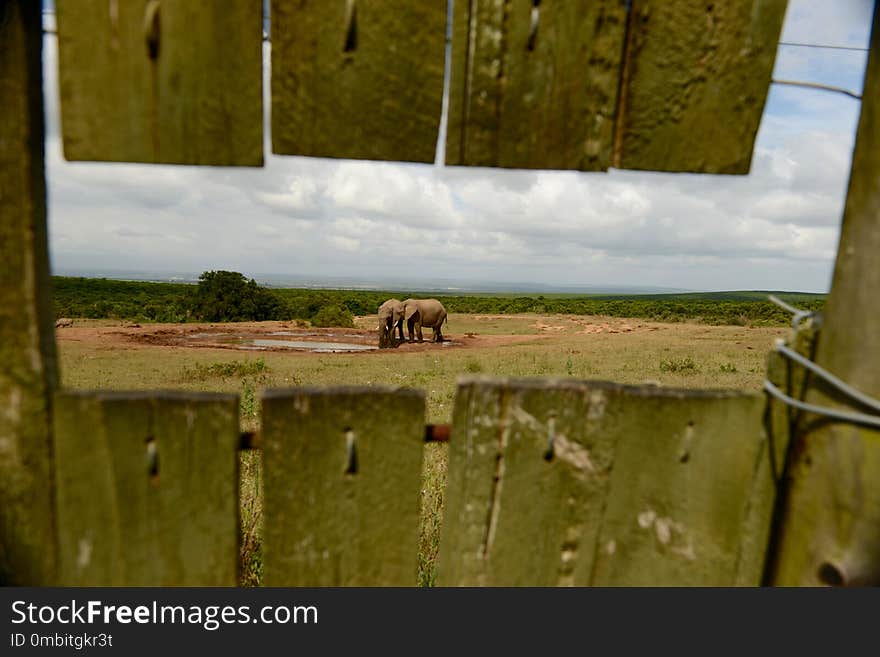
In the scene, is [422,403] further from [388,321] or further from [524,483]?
[388,321]

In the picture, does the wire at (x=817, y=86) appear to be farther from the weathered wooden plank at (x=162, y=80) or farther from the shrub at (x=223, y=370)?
the shrub at (x=223, y=370)

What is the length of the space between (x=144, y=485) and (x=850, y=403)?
4.05 feet

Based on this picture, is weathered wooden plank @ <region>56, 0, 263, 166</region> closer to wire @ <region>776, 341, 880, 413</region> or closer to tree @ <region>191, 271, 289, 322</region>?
wire @ <region>776, 341, 880, 413</region>

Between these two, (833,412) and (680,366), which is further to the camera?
(680,366)

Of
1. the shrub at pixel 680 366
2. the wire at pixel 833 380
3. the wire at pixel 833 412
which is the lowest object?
the shrub at pixel 680 366

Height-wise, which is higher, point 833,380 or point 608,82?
point 608,82

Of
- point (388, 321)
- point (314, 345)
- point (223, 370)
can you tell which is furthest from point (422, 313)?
point (223, 370)

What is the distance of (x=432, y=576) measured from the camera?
222 centimetres

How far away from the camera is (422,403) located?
1012 millimetres

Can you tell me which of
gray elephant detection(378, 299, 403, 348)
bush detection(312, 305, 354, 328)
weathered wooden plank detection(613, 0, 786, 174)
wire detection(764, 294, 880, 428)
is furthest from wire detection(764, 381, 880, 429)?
bush detection(312, 305, 354, 328)

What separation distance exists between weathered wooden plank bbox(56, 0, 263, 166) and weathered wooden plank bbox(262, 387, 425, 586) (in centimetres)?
45

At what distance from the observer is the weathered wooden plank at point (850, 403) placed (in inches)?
35.2

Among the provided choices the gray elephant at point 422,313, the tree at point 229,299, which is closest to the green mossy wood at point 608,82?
the gray elephant at point 422,313
